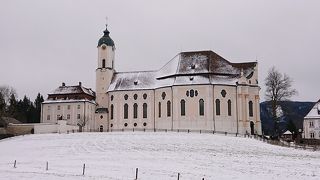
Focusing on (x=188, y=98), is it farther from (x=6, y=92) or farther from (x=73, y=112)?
(x=6, y=92)

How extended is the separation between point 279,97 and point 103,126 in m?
32.0

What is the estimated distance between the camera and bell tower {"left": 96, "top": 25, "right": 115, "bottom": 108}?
88.4 m

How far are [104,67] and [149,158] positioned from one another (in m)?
50.5

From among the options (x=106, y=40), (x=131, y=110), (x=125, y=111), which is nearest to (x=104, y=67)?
(x=106, y=40)

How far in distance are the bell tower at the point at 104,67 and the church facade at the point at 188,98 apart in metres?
1.12

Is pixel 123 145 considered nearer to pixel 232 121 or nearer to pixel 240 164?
pixel 240 164

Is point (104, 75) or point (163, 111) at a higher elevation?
point (104, 75)

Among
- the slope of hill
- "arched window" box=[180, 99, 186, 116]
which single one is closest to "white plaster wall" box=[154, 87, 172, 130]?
"arched window" box=[180, 99, 186, 116]

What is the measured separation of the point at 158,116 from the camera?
260 ft

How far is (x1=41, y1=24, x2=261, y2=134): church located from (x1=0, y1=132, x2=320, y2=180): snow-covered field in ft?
48.2

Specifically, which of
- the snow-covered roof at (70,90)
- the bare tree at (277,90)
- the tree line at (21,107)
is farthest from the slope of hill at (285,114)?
the tree line at (21,107)

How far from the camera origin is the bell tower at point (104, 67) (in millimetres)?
88438

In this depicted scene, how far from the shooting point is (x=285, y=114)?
246 feet

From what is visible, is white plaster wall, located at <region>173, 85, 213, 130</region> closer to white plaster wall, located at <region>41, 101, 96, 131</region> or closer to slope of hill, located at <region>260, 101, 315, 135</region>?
slope of hill, located at <region>260, 101, 315, 135</region>
